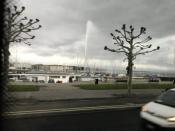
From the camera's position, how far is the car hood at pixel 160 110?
336 inches

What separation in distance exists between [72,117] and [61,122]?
1.37 metres

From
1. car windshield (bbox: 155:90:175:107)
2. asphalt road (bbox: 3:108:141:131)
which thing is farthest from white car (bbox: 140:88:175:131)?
asphalt road (bbox: 3:108:141:131)

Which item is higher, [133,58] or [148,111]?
[133,58]

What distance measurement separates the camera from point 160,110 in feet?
29.3

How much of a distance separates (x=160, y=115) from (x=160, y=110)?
29 centimetres

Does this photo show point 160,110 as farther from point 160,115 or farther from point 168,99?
point 168,99

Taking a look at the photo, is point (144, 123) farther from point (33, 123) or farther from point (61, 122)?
point (33, 123)

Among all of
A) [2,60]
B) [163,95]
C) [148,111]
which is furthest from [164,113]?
[2,60]

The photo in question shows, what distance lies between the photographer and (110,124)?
10625mm

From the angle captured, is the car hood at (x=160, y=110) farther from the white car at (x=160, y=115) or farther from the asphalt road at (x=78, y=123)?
the asphalt road at (x=78, y=123)

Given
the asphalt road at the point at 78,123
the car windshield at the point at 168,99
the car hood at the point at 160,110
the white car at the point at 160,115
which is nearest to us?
the white car at the point at 160,115

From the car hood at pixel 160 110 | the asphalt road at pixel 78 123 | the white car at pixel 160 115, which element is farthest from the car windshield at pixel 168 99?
the asphalt road at pixel 78 123

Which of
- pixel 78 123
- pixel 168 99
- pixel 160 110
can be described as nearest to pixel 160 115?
pixel 160 110

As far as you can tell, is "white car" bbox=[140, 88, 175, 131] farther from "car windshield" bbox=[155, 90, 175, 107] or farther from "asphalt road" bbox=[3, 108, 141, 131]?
"asphalt road" bbox=[3, 108, 141, 131]
